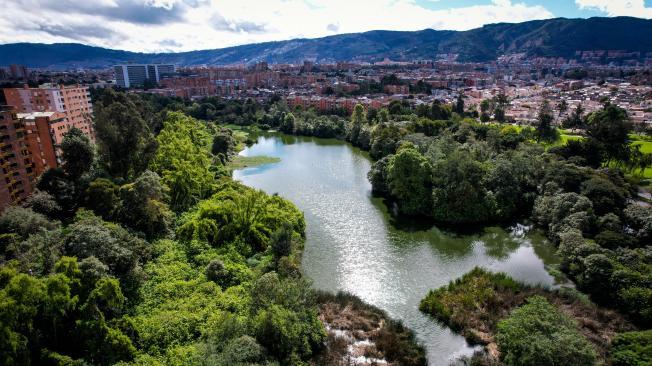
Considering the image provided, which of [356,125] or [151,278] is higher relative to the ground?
[356,125]

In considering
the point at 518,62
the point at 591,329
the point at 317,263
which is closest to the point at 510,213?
the point at 591,329

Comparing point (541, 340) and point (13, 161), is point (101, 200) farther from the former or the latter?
point (541, 340)

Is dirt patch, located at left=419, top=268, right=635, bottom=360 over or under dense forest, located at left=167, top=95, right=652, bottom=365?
under

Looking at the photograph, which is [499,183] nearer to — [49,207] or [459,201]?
[459,201]

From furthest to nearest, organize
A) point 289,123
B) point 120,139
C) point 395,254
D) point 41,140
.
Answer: point 289,123, point 41,140, point 120,139, point 395,254

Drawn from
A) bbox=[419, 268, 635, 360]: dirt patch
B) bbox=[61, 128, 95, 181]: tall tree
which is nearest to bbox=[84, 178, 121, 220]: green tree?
bbox=[61, 128, 95, 181]: tall tree

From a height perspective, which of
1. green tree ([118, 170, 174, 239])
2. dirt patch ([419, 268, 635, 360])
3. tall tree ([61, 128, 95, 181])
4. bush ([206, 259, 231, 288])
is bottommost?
dirt patch ([419, 268, 635, 360])

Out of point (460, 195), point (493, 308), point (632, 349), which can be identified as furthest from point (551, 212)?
point (632, 349)

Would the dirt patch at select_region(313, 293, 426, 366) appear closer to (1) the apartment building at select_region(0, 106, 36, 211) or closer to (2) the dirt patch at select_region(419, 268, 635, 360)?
(2) the dirt patch at select_region(419, 268, 635, 360)
